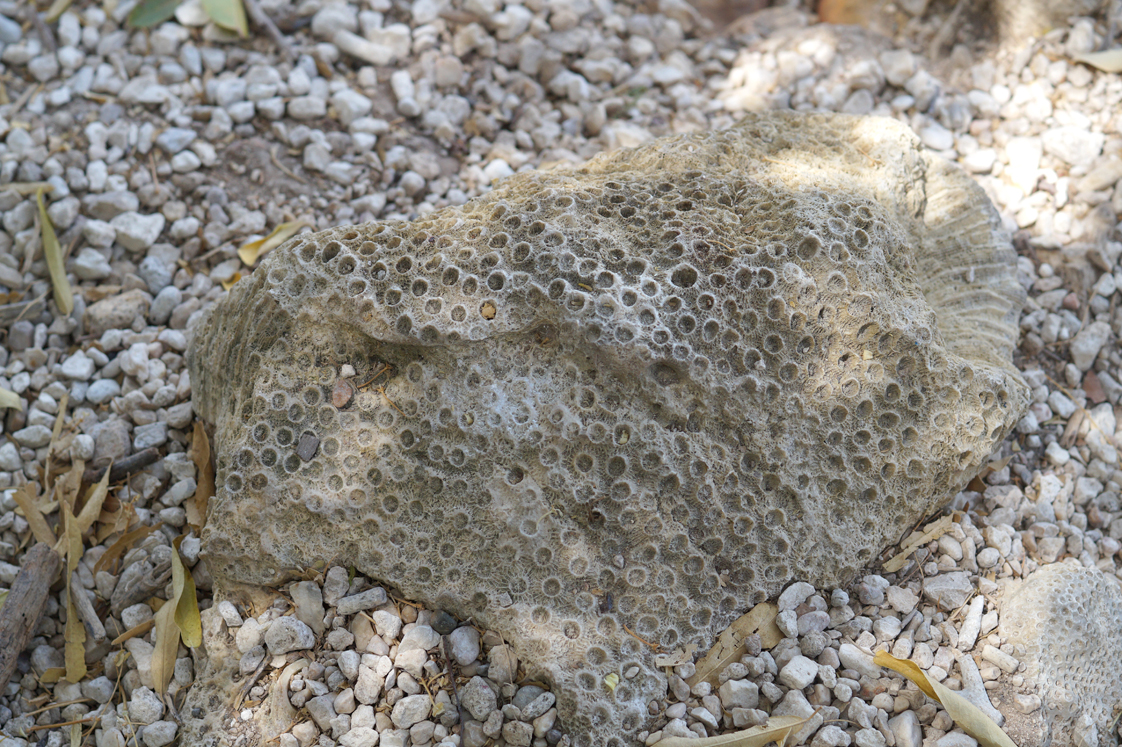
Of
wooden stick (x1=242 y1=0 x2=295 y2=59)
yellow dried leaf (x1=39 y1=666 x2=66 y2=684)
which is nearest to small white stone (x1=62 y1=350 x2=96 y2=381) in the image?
yellow dried leaf (x1=39 y1=666 x2=66 y2=684)

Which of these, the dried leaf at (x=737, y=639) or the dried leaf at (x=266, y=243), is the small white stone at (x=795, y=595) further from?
the dried leaf at (x=266, y=243)

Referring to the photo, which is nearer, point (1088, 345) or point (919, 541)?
point (919, 541)

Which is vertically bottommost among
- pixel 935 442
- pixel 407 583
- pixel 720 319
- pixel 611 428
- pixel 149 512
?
pixel 149 512

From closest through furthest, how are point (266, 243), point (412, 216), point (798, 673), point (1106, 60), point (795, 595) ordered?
point (798, 673), point (795, 595), point (266, 243), point (412, 216), point (1106, 60)

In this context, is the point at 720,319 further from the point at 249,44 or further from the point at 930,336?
the point at 249,44

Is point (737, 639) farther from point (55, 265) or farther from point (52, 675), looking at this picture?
point (55, 265)

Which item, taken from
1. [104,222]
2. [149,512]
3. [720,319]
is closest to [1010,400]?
[720,319]

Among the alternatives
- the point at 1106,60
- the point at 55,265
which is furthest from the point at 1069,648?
the point at 55,265
